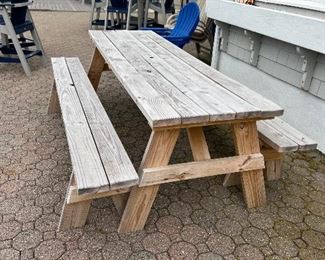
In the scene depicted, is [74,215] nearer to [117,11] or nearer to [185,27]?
[185,27]

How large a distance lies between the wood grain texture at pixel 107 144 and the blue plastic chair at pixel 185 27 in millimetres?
1528

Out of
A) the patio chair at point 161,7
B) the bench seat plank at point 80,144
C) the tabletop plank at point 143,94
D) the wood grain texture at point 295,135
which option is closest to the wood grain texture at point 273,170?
the wood grain texture at point 295,135

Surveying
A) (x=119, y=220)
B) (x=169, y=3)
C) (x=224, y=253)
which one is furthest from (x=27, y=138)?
(x=169, y=3)

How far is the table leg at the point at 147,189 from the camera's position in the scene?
1.66m

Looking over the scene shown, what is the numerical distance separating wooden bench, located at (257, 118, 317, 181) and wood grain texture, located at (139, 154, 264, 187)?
13 centimetres

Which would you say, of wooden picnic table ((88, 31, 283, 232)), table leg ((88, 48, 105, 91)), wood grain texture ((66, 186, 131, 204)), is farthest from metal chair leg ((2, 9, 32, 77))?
wood grain texture ((66, 186, 131, 204))

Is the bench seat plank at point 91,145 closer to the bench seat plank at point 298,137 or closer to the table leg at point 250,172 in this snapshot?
the table leg at point 250,172

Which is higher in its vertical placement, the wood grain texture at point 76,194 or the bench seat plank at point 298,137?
the bench seat plank at point 298,137

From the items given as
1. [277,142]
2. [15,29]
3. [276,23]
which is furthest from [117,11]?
[277,142]

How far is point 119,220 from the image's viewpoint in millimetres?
1888

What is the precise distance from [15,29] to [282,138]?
11.1 feet

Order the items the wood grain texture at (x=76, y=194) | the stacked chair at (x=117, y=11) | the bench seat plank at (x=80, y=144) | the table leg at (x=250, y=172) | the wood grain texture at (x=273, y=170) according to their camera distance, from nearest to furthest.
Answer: the bench seat plank at (x=80, y=144)
the wood grain texture at (x=76, y=194)
the table leg at (x=250, y=172)
the wood grain texture at (x=273, y=170)
the stacked chair at (x=117, y=11)

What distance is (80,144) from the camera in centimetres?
168

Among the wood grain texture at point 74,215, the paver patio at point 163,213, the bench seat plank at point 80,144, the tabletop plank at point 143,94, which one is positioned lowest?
the paver patio at point 163,213
